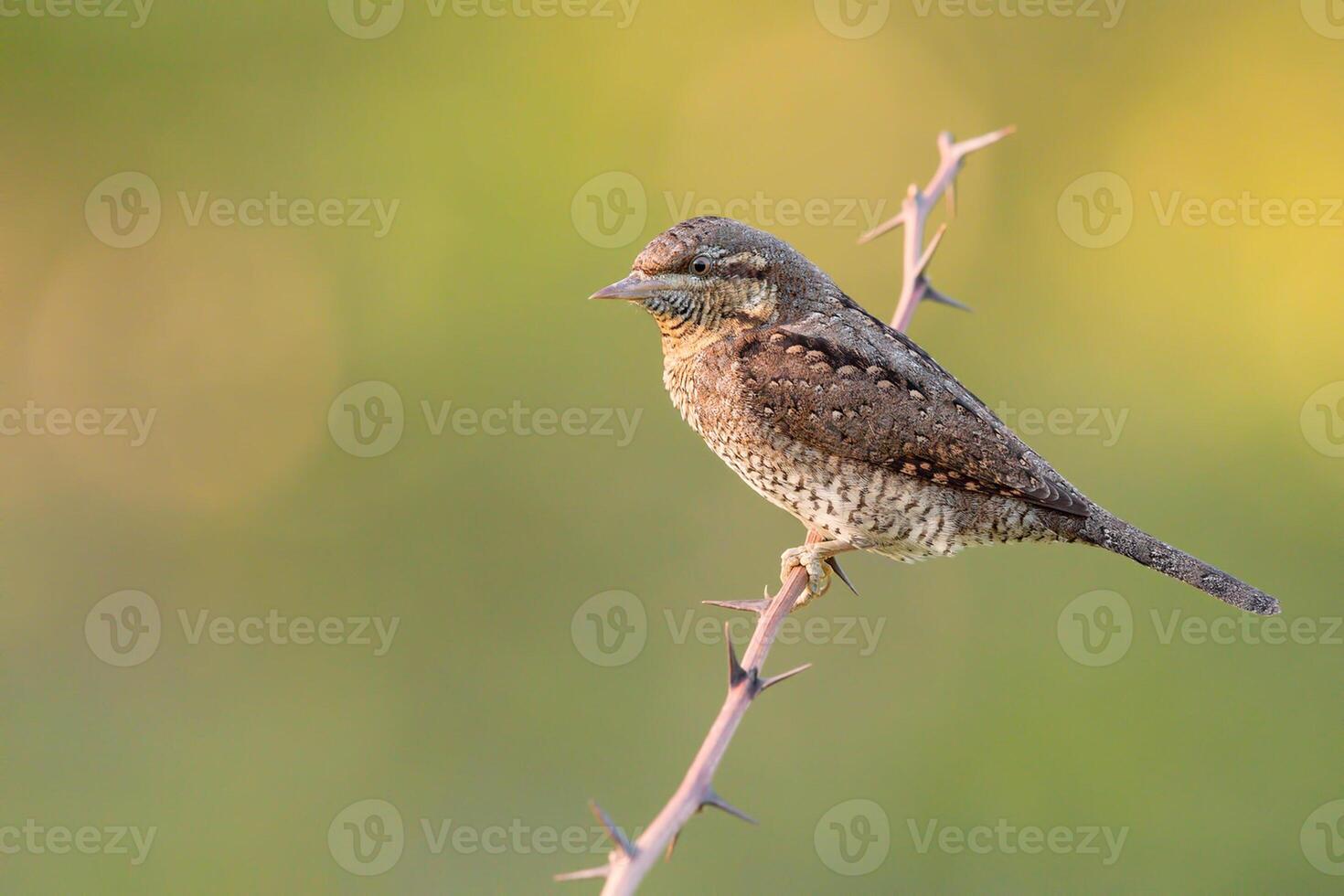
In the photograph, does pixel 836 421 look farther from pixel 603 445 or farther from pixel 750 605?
pixel 603 445

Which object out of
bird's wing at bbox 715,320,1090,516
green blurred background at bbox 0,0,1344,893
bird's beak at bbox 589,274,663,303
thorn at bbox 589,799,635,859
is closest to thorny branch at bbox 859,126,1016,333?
bird's wing at bbox 715,320,1090,516

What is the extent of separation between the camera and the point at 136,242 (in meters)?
7.91

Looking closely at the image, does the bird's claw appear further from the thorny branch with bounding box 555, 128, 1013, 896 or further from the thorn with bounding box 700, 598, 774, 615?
the thorn with bounding box 700, 598, 774, 615

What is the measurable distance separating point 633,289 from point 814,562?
105 centimetres

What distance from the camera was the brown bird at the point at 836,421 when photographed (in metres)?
3.75

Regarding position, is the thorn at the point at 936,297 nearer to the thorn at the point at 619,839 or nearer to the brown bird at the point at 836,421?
the brown bird at the point at 836,421

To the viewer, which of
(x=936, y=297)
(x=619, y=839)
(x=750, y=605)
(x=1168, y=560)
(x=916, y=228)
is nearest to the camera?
(x=619, y=839)

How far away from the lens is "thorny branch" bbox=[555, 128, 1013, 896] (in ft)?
7.22

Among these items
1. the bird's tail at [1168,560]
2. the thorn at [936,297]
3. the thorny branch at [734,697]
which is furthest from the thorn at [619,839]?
the thorn at [936,297]

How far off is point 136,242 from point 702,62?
376cm

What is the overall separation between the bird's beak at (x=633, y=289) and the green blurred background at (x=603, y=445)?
2991 millimetres

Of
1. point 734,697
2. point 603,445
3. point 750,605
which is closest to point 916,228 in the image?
point 750,605

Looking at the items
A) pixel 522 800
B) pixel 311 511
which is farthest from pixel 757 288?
pixel 311 511

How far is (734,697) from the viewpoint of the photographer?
2684mm
